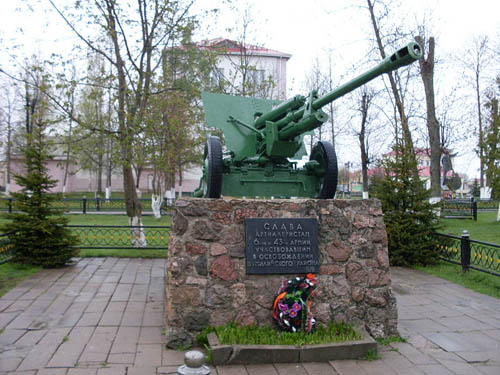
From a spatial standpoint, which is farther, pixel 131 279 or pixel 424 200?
pixel 424 200

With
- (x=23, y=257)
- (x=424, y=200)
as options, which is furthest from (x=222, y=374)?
(x=424, y=200)

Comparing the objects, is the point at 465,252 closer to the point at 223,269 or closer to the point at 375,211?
the point at 375,211

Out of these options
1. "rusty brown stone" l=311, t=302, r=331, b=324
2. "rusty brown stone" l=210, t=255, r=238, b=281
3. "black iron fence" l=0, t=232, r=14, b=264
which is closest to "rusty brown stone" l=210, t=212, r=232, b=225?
"rusty brown stone" l=210, t=255, r=238, b=281

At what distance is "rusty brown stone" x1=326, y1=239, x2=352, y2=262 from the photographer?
5.10 m

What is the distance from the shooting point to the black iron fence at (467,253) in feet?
26.2

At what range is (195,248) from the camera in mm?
4809

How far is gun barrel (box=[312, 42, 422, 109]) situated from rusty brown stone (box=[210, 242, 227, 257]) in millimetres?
1830

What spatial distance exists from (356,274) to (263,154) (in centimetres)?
196

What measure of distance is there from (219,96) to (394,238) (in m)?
5.11

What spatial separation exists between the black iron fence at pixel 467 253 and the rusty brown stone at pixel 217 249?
194 inches

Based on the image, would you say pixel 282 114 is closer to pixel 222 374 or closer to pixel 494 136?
pixel 222 374

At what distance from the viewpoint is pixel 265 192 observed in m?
5.99

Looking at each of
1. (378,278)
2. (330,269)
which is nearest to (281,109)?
(330,269)

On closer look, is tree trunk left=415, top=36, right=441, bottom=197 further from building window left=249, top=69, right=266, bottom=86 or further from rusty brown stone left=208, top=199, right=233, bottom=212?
rusty brown stone left=208, top=199, right=233, bottom=212
